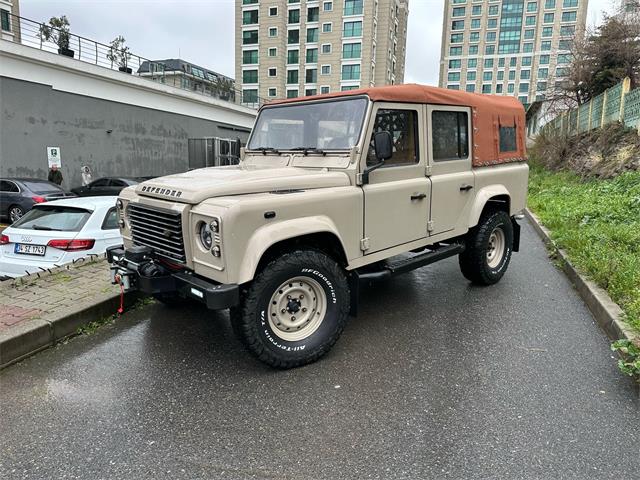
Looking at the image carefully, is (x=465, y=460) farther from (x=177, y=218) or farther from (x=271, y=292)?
(x=177, y=218)

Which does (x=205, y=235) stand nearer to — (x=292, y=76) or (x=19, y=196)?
(x=19, y=196)

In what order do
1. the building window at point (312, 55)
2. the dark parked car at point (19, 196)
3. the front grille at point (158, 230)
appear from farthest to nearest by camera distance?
1. the building window at point (312, 55)
2. the dark parked car at point (19, 196)
3. the front grille at point (158, 230)

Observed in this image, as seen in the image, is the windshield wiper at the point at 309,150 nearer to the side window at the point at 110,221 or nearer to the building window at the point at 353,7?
the side window at the point at 110,221

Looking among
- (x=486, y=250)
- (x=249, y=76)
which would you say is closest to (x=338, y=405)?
(x=486, y=250)

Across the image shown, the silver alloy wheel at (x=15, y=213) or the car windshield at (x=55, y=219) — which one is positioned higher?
the car windshield at (x=55, y=219)

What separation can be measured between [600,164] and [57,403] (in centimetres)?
1459

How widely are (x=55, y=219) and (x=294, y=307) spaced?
3894 mm

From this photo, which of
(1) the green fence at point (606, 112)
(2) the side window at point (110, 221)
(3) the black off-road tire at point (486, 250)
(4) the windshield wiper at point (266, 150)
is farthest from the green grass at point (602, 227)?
(2) the side window at point (110, 221)

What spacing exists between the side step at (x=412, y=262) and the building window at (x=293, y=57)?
59.9 meters

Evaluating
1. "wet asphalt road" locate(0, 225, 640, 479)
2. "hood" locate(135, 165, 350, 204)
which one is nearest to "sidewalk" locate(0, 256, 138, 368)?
"wet asphalt road" locate(0, 225, 640, 479)

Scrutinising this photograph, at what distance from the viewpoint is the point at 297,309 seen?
12.3 feet

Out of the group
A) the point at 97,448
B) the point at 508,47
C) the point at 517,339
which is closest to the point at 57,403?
the point at 97,448

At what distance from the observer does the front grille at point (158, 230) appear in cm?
351

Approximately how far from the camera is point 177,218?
136 inches
